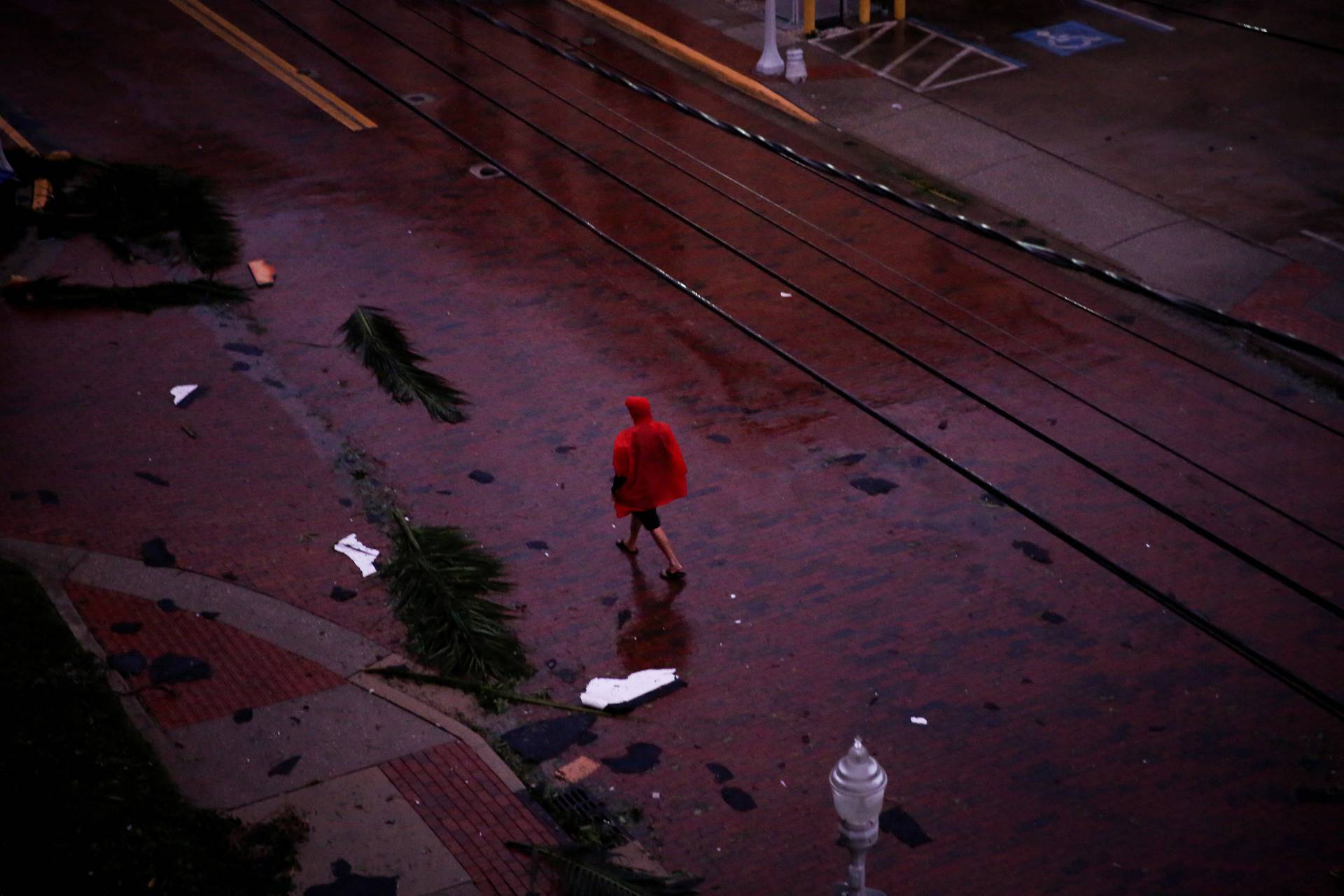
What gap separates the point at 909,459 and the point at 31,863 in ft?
23.2

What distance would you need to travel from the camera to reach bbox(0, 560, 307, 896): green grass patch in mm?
6926

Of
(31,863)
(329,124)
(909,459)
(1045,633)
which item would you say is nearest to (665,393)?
(909,459)

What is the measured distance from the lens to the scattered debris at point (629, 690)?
8672 millimetres

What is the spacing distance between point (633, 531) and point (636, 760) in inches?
82.7

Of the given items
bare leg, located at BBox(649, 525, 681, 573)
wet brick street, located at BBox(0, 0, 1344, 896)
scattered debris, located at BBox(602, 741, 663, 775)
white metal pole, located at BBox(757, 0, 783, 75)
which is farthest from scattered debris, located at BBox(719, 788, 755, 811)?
white metal pole, located at BBox(757, 0, 783, 75)

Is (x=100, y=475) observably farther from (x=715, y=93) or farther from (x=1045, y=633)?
(x=715, y=93)

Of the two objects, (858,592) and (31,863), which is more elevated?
(31,863)

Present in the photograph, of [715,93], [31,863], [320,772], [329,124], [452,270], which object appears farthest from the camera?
[715,93]

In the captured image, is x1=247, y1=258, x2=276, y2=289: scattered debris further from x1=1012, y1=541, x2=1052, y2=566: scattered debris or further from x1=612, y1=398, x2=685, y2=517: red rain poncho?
x1=1012, y1=541, x2=1052, y2=566: scattered debris

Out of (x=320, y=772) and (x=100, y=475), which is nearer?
(x=320, y=772)

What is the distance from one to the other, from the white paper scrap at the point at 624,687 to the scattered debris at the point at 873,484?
2.65 meters

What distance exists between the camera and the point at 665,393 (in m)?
12.1

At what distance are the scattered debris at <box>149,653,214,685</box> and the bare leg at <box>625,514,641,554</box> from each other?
304cm

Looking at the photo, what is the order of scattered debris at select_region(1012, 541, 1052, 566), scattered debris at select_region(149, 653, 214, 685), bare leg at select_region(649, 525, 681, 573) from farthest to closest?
scattered debris at select_region(1012, 541, 1052, 566) → bare leg at select_region(649, 525, 681, 573) → scattered debris at select_region(149, 653, 214, 685)
